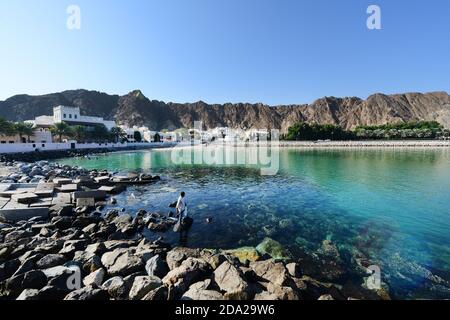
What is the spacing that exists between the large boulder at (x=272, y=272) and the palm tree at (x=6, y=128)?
6839 centimetres

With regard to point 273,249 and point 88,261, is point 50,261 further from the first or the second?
point 273,249

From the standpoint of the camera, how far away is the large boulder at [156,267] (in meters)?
8.20

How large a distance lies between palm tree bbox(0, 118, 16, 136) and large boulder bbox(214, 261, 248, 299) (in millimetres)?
67879

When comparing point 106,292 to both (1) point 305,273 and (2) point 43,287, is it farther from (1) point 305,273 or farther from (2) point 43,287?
(1) point 305,273

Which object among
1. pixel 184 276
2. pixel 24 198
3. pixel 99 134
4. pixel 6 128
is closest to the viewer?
pixel 184 276

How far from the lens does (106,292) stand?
22.1ft

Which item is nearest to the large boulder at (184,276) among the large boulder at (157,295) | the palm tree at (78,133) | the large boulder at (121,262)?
the large boulder at (157,295)

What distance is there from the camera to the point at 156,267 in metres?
8.34

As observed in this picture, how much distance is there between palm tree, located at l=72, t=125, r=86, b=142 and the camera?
7993cm

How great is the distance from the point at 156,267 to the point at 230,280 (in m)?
2.72

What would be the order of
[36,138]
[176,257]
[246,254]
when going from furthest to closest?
[36,138], [246,254], [176,257]

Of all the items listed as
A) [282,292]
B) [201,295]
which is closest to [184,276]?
[201,295]

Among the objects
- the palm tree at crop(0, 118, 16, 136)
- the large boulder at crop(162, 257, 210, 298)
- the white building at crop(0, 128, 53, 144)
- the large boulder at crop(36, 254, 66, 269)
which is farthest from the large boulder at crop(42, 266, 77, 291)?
the white building at crop(0, 128, 53, 144)
